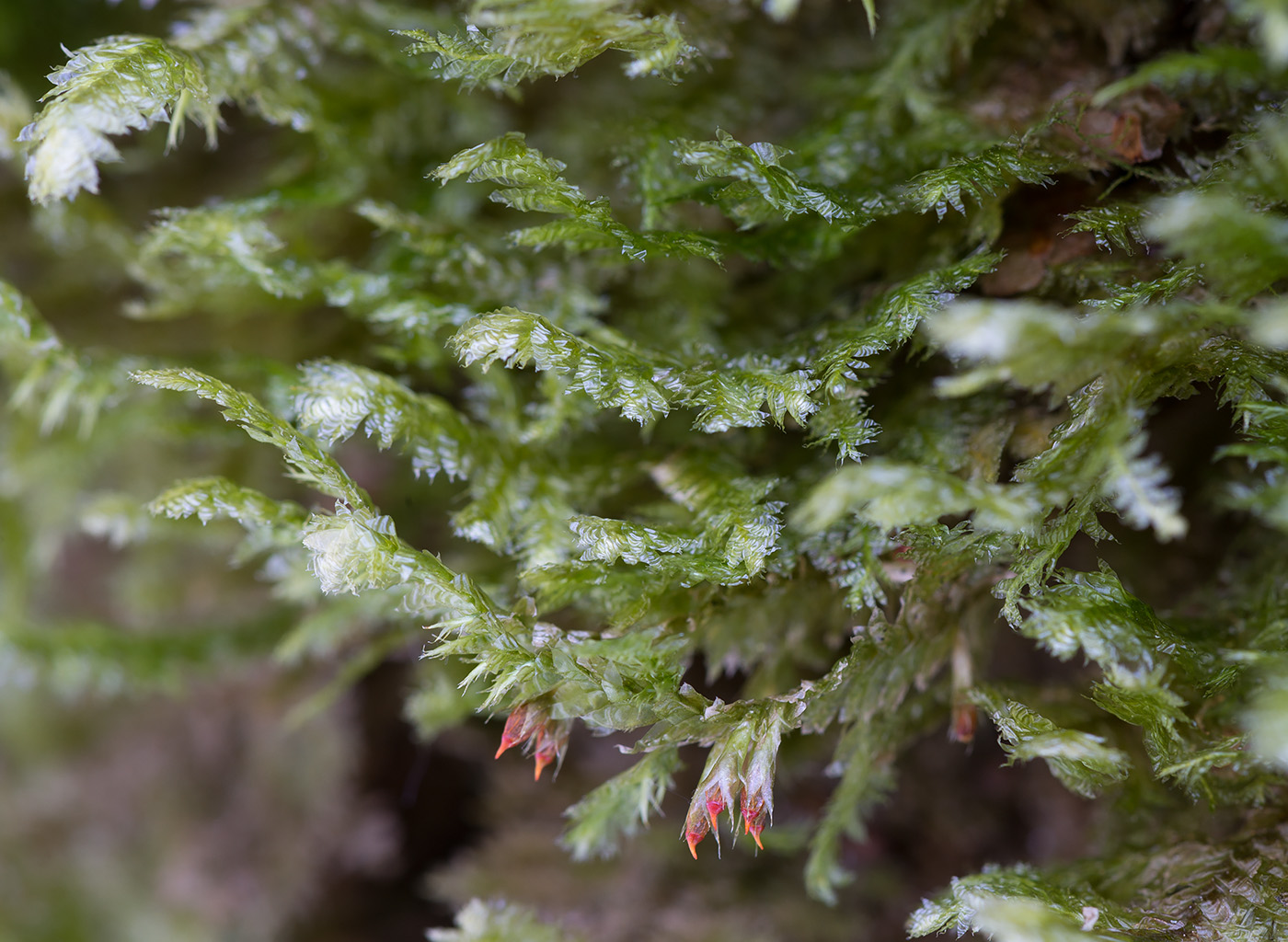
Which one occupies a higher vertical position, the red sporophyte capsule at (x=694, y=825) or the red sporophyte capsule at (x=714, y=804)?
the red sporophyte capsule at (x=714, y=804)

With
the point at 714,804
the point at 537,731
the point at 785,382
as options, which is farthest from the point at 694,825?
the point at 785,382

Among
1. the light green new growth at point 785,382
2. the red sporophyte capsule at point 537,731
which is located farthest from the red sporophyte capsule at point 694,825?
the red sporophyte capsule at point 537,731

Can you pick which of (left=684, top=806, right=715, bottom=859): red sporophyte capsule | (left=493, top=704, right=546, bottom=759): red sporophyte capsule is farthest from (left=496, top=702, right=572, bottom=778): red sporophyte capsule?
(left=684, top=806, right=715, bottom=859): red sporophyte capsule

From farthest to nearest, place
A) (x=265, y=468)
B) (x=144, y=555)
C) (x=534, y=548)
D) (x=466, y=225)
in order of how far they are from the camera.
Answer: (x=144, y=555)
(x=265, y=468)
(x=466, y=225)
(x=534, y=548)

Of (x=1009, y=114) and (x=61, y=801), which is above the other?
(x=1009, y=114)

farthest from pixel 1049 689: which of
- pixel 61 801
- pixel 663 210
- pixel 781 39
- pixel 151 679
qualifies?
pixel 61 801

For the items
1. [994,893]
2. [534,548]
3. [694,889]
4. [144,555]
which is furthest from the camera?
[144,555]

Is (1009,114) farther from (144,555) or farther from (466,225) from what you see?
(144,555)

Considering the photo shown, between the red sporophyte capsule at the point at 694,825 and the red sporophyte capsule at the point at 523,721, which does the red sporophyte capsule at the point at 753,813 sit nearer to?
the red sporophyte capsule at the point at 694,825

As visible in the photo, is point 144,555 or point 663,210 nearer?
point 663,210

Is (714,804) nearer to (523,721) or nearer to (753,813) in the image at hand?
(753,813)

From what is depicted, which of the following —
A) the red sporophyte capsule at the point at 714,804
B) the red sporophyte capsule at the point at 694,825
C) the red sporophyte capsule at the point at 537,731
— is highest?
the red sporophyte capsule at the point at 537,731
